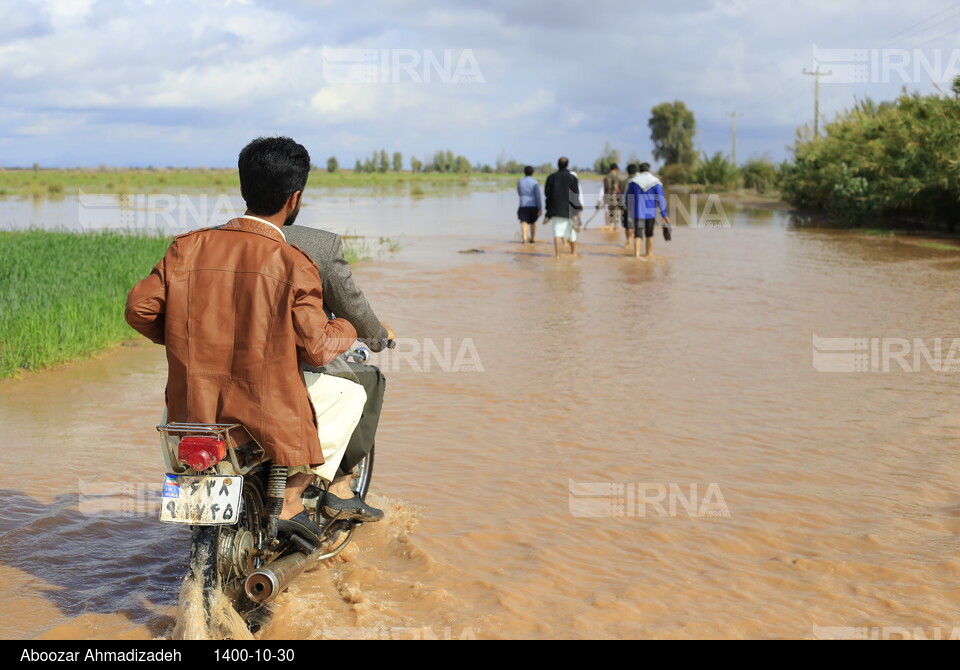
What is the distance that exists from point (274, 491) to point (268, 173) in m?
1.25

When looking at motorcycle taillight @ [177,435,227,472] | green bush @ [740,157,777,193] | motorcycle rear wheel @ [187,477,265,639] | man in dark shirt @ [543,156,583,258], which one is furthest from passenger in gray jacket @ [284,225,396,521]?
green bush @ [740,157,777,193]

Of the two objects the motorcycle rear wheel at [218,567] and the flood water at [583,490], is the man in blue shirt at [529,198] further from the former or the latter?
the motorcycle rear wheel at [218,567]

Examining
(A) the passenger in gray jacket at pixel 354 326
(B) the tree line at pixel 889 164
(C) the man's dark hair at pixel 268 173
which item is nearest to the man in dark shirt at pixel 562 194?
(B) the tree line at pixel 889 164

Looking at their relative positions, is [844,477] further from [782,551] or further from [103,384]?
[103,384]

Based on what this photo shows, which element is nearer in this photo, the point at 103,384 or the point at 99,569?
the point at 99,569

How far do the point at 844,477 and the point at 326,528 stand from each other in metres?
3.37

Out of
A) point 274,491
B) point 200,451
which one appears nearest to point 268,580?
point 274,491

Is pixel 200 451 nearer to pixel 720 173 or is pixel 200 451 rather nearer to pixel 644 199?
pixel 644 199

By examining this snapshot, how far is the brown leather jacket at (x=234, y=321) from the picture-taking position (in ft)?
11.2

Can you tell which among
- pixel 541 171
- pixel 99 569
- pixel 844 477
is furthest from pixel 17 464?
pixel 541 171

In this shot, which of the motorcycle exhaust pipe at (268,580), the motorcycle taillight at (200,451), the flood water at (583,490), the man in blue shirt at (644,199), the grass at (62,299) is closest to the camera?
the motorcycle taillight at (200,451)

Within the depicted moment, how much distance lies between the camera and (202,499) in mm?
3314

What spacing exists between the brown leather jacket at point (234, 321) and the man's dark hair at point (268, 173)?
17 cm
